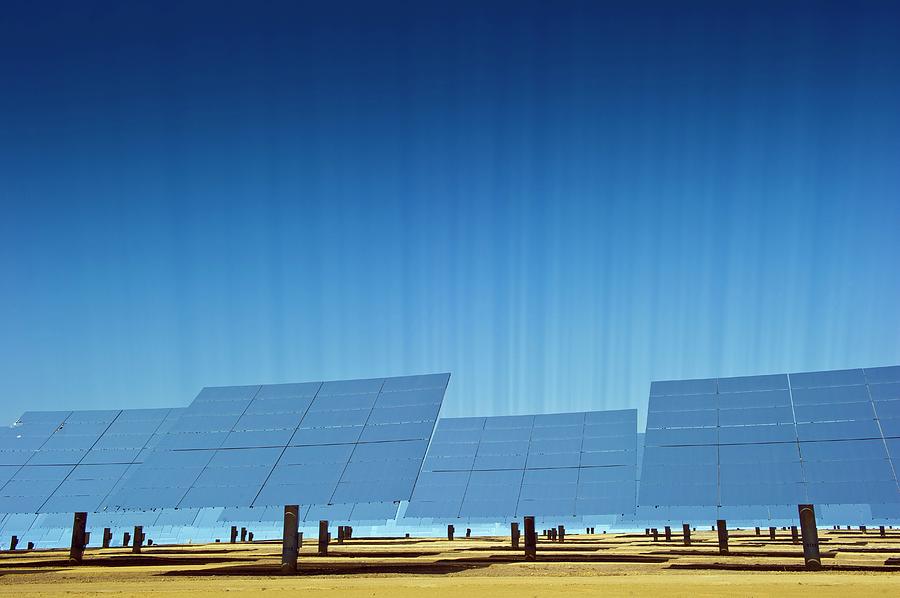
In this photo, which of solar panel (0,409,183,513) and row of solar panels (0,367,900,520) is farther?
solar panel (0,409,183,513)

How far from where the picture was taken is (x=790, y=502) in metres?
19.1

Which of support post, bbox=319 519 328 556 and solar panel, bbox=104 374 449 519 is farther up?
solar panel, bbox=104 374 449 519

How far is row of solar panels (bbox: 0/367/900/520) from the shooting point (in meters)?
20.0

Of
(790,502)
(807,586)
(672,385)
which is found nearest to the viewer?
(807,586)

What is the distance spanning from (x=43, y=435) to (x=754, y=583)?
27.8m

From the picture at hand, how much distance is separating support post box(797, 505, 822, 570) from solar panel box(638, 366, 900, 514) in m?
0.97

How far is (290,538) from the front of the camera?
21.3 m

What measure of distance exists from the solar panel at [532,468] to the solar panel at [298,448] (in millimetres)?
3795

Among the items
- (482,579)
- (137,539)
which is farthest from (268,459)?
(137,539)

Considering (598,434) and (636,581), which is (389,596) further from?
(598,434)

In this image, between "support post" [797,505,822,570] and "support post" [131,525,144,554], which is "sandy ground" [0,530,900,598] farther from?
"support post" [131,525,144,554]

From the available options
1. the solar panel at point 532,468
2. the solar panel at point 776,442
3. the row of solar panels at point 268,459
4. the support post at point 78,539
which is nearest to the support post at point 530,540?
the solar panel at point 532,468

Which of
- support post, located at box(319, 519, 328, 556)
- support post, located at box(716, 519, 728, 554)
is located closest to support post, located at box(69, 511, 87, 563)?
support post, located at box(319, 519, 328, 556)

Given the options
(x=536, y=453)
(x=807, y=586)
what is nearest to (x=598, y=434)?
(x=536, y=453)
